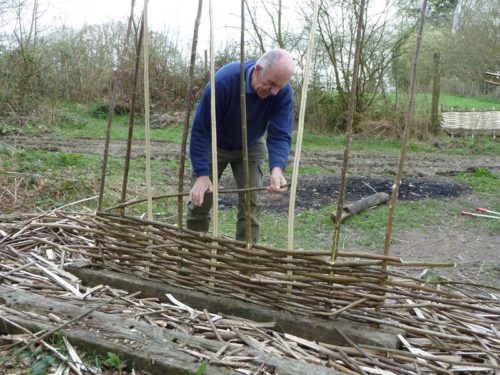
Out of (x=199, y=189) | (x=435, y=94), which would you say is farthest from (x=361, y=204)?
(x=435, y=94)

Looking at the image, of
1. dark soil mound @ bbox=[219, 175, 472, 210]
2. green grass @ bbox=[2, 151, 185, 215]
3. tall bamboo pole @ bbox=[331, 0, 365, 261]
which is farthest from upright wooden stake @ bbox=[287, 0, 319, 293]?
dark soil mound @ bbox=[219, 175, 472, 210]

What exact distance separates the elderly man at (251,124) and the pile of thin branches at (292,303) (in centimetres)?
40

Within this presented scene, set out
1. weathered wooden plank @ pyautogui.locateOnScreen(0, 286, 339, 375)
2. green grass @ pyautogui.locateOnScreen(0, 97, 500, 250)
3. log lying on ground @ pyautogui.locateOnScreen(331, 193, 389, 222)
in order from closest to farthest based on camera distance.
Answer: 1. weathered wooden plank @ pyautogui.locateOnScreen(0, 286, 339, 375)
2. green grass @ pyautogui.locateOnScreen(0, 97, 500, 250)
3. log lying on ground @ pyautogui.locateOnScreen(331, 193, 389, 222)

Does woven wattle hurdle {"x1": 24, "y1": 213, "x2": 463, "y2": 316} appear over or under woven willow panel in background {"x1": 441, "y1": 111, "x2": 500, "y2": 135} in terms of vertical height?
under

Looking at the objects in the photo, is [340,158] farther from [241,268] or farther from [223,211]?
[241,268]

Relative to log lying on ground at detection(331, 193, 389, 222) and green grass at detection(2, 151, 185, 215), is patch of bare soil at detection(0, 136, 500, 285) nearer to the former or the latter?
log lying on ground at detection(331, 193, 389, 222)

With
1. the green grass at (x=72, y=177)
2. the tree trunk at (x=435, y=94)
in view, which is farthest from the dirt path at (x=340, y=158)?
the tree trunk at (x=435, y=94)

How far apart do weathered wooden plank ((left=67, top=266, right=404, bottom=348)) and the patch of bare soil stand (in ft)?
6.54

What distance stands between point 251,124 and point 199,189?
69cm

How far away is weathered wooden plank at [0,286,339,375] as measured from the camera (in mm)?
2061

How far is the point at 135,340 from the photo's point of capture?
7.27 ft

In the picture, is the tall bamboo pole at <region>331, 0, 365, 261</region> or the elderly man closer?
the tall bamboo pole at <region>331, 0, 365, 261</region>

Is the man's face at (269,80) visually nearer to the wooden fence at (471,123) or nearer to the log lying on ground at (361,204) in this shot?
the log lying on ground at (361,204)

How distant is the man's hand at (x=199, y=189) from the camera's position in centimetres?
290
